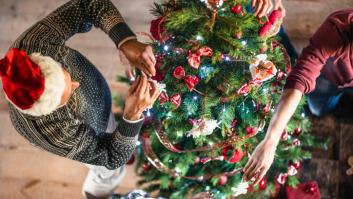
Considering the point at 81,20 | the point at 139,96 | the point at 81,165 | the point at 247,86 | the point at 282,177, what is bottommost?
the point at 81,165

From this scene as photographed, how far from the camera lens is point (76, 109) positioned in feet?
3.66

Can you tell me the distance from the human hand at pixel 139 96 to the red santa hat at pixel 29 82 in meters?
0.21

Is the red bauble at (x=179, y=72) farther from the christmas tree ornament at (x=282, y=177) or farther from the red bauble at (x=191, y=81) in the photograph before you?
the christmas tree ornament at (x=282, y=177)

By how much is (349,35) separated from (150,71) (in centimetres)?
69

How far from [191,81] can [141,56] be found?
0.22 meters

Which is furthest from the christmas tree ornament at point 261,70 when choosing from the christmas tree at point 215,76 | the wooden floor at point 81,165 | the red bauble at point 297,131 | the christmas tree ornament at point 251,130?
the wooden floor at point 81,165

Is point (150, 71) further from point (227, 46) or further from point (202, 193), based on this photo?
point (202, 193)

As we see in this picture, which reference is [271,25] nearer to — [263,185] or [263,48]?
[263,48]

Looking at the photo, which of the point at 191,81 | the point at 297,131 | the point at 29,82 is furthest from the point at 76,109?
the point at 297,131

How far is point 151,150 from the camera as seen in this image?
159 centimetres

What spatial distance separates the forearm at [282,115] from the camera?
111cm

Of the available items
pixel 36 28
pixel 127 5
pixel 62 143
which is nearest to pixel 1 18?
pixel 127 5

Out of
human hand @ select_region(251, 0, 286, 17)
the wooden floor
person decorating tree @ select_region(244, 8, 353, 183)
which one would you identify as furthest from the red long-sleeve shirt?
the wooden floor

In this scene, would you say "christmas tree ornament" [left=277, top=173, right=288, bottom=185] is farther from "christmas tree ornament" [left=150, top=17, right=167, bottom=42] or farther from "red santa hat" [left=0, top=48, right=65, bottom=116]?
"red santa hat" [left=0, top=48, right=65, bottom=116]
